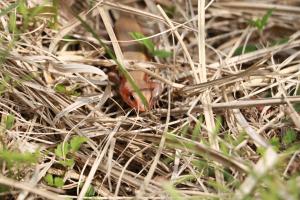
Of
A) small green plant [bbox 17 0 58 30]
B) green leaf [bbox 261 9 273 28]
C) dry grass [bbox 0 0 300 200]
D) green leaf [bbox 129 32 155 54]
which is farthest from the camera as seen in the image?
green leaf [bbox 261 9 273 28]

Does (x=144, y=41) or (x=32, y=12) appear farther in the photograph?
(x=144, y=41)

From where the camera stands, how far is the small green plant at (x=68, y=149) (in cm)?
243

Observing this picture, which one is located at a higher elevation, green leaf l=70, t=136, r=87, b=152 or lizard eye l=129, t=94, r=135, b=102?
lizard eye l=129, t=94, r=135, b=102

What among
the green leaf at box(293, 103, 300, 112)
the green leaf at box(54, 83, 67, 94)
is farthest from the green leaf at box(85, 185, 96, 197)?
the green leaf at box(293, 103, 300, 112)

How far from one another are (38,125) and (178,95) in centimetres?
88

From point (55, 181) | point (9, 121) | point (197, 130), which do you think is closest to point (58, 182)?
point (55, 181)

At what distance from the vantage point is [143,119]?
9.01 feet

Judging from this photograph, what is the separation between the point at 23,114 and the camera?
2.71m

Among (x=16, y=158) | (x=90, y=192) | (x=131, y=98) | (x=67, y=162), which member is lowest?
(x=90, y=192)

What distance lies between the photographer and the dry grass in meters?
2.28

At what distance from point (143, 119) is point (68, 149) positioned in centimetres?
49

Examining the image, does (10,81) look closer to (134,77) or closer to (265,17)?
(134,77)

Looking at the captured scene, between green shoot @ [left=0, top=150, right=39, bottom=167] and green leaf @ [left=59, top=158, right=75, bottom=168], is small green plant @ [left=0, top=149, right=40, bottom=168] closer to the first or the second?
green shoot @ [left=0, top=150, right=39, bottom=167]

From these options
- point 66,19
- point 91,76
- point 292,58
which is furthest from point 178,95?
point 66,19
